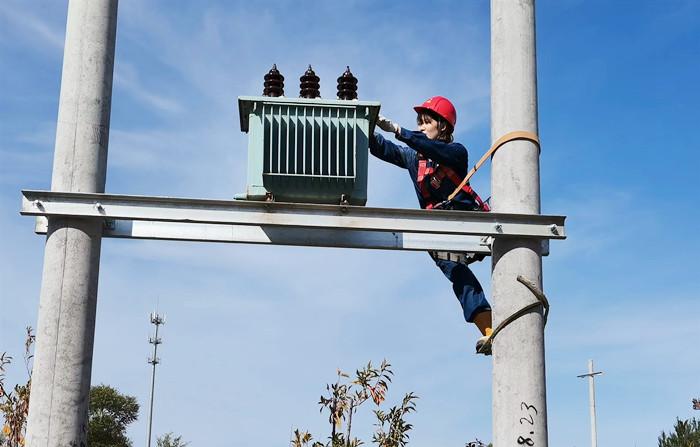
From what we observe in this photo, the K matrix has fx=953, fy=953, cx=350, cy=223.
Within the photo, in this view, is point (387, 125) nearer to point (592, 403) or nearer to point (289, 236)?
point (289, 236)

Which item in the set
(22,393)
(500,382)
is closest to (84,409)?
(500,382)

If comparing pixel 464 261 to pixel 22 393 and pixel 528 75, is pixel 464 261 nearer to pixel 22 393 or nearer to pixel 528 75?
pixel 528 75

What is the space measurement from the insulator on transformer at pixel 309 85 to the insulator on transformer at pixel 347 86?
17 centimetres

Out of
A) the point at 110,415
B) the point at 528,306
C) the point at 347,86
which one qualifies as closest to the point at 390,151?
the point at 347,86

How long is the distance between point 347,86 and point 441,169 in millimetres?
1145

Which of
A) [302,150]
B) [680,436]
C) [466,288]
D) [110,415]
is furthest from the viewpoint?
[110,415]

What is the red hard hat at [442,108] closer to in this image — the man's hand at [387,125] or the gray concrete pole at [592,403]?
the man's hand at [387,125]

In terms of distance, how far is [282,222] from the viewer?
21.8 feet

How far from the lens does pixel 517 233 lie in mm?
6773

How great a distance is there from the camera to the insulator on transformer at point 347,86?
22.7ft

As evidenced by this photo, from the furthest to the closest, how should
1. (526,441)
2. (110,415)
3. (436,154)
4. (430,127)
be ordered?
1. (110,415)
2. (430,127)
3. (436,154)
4. (526,441)

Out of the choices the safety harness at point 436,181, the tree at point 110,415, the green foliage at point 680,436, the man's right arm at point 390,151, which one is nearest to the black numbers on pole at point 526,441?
the safety harness at point 436,181

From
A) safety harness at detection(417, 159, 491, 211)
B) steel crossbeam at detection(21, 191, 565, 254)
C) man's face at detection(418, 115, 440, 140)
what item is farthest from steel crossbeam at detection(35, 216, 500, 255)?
man's face at detection(418, 115, 440, 140)

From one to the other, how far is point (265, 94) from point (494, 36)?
1.82m
